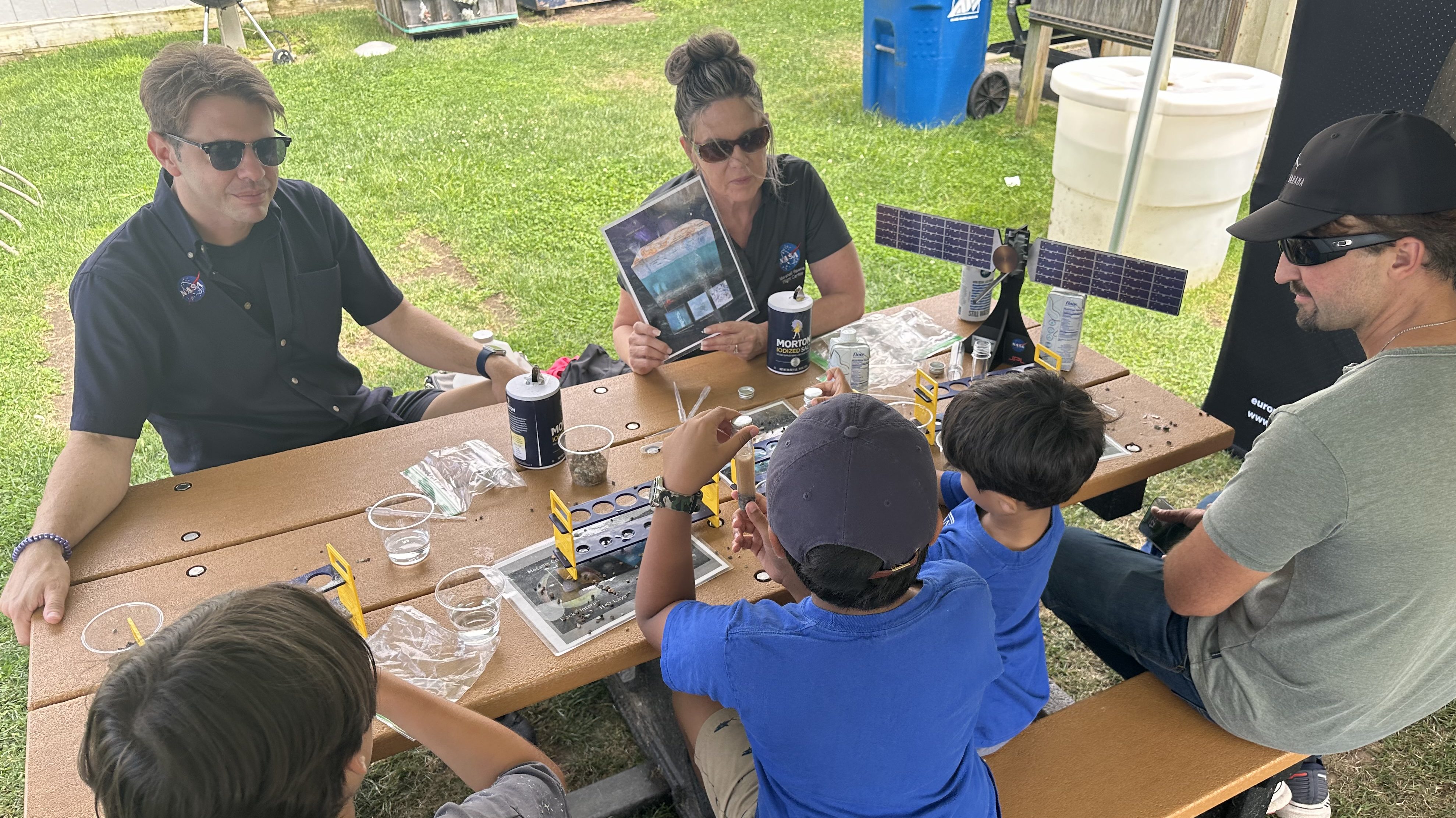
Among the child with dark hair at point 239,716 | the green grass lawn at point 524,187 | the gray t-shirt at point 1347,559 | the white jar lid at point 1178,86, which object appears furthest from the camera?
the white jar lid at point 1178,86

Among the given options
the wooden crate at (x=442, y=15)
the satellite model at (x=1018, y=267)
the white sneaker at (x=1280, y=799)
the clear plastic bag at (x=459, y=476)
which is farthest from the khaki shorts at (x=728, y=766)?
the wooden crate at (x=442, y=15)

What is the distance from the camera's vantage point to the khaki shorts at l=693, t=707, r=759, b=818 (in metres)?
1.90

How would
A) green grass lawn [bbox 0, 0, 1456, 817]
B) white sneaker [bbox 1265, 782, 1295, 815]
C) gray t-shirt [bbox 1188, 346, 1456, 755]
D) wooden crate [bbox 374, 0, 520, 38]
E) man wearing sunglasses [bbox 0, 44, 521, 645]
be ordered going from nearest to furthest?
gray t-shirt [bbox 1188, 346, 1456, 755]
man wearing sunglasses [bbox 0, 44, 521, 645]
white sneaker [bbox 1265, 782, 1295, 815]
green grass lawn [bbox 0, 0, 1456, 817]
wooden crate [bbox 374, 0, 520, 38]

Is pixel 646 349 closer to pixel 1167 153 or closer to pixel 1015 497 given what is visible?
pixel 1015 497

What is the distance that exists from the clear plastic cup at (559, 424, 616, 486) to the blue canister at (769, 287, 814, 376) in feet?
1.82

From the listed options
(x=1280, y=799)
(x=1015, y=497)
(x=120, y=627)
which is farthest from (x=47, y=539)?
(x=1280, y=799)

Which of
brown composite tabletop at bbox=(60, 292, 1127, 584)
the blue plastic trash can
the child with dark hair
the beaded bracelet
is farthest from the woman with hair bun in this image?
the blue plastic trash can

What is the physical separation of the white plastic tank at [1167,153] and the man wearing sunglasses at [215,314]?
356 centimetres

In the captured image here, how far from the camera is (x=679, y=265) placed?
8.64ft

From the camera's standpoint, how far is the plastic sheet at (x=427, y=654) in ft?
5.62

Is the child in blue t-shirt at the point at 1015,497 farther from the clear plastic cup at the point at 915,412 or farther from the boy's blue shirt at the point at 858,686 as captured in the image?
the clear plastic cup at the point at 915,412

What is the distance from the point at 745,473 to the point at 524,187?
5.23 m

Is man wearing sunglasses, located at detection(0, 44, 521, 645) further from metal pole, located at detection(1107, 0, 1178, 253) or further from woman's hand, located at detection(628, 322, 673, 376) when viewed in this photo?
metal pole, located at detection(1107, 0, 1178, 253)

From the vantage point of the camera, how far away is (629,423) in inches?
97.2
